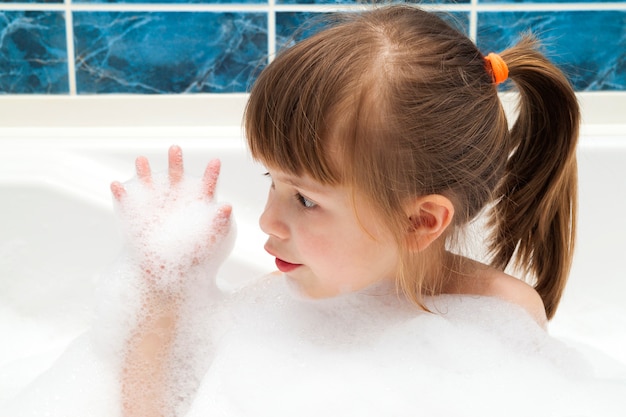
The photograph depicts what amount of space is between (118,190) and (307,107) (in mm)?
→ 338

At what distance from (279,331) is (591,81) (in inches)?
31.7

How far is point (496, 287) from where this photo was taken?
971 mm

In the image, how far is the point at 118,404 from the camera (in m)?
0.99

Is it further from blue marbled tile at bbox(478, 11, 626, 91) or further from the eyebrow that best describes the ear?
blue marbled tile at bbox(478, 11, 626, 91)

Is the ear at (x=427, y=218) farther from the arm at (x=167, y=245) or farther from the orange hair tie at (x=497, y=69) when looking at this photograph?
the arm at (x=167, y=245)

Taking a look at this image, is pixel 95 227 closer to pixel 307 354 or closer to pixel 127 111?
pixel 127 111

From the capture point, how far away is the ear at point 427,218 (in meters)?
0.83

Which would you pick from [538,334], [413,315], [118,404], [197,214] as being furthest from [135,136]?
[538,334]

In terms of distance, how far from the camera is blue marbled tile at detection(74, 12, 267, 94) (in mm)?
1379

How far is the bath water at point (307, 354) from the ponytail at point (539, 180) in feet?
0.31

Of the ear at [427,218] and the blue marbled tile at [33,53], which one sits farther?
the blue marbled tile at [33,53]

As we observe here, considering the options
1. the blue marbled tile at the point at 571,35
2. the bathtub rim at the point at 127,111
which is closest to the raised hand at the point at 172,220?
the bathtub rim at the point at 127,111

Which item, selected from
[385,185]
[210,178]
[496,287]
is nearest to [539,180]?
[496,287]

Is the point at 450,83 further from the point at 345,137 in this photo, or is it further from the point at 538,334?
the point at 538,334
